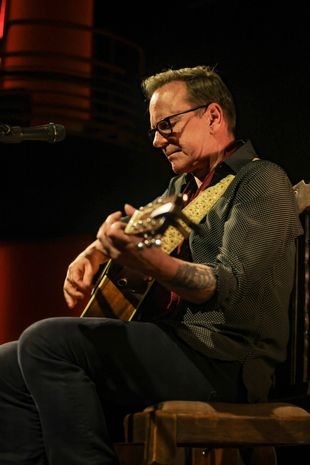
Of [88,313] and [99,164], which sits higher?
[99,164]

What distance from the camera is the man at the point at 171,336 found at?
1.92m

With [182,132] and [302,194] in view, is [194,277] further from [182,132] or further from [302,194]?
[302,194]

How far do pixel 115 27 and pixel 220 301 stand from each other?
7.10 metres

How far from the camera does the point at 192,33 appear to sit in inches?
295

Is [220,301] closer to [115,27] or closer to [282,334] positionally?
[282,334]

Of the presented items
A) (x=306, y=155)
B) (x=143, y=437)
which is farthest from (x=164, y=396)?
(x=306, y=155)

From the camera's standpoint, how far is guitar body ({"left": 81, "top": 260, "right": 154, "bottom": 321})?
7.52ft

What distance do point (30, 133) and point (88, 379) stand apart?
777 mm

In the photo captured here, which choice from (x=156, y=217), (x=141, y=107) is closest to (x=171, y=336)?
(x=156, y=217)

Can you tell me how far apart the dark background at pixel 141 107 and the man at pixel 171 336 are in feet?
11.5

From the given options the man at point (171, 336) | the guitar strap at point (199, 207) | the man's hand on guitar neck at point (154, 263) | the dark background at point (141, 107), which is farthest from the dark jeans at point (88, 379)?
the dark background at point (141, 107)

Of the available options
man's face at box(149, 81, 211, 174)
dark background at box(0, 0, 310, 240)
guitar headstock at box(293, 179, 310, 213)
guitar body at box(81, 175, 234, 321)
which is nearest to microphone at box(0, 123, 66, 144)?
man's face at box(149, 81, 211, 174)

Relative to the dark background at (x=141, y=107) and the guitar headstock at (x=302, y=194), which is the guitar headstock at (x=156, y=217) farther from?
the dark background at (x=141, y=107)

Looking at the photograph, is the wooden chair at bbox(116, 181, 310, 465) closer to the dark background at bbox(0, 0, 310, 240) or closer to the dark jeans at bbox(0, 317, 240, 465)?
the dark jeans at bbox(0, 317, 240, 465)
